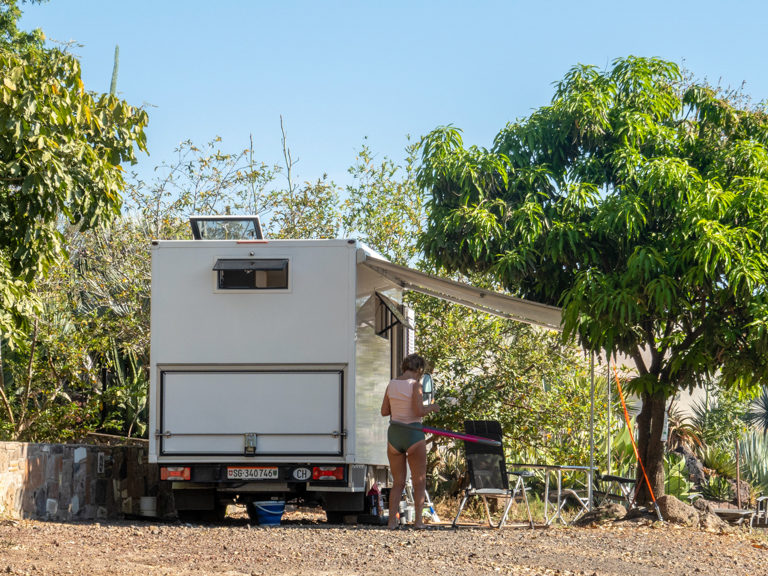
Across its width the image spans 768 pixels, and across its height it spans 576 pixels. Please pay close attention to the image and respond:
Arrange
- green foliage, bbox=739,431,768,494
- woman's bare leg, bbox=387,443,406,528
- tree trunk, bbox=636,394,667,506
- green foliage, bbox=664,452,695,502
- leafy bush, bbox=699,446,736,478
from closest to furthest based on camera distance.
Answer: woman's bare leg, bbox=387,443,406,528, tree trunk, bbox=636,394,667,506, green foliage, bbox=664,452,695,502, green foliage, bbox=739,431,768,494, leafy bush, bbox=699,446,736,478

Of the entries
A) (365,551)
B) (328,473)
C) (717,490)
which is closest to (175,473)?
(328,473)

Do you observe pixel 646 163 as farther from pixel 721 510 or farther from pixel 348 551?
pixel 348 551

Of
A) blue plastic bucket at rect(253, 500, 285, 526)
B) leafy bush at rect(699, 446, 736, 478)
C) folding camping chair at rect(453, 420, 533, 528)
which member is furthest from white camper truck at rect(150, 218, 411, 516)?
leafy bush at rect(699, 446, 736, 478)

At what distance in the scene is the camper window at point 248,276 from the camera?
30.5 ft

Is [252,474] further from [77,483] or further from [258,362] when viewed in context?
[77,483]

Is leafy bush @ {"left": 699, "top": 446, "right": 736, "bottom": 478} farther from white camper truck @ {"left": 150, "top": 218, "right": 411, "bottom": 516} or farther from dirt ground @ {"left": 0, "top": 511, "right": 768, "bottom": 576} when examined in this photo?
white camper truck @ {"left": 150, "top": 218, "right": 411, "bottom": 516}

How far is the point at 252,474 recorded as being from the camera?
30.5 feet

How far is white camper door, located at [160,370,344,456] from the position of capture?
30.2ft

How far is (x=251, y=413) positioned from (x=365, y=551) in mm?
2527

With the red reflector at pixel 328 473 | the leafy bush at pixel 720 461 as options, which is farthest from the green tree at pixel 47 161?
the leafy bush at pixel 720 461

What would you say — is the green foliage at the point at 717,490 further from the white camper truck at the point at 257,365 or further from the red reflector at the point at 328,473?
the red reflector at the point at 328,473

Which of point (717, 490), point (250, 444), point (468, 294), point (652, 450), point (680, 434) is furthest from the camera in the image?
point (680, 434)

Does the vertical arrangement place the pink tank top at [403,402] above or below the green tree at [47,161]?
below

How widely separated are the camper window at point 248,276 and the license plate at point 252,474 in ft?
5.46
